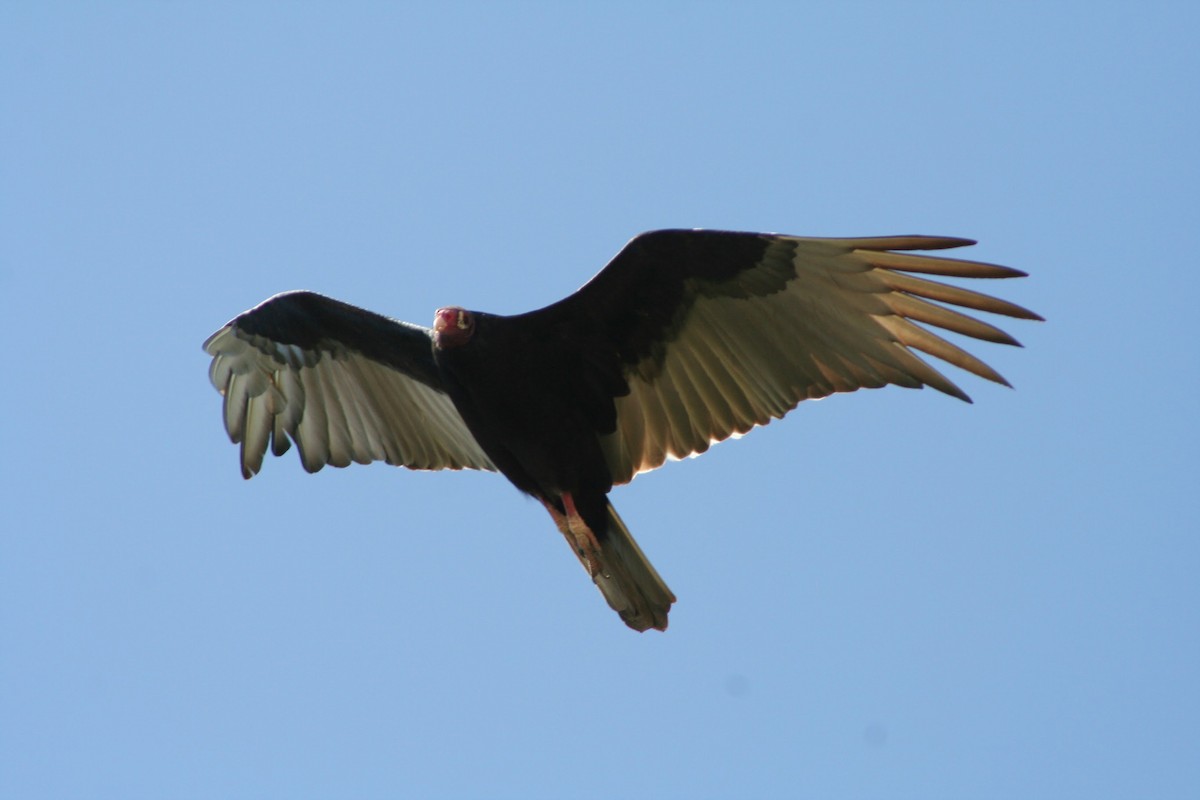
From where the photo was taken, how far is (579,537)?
6703 mm

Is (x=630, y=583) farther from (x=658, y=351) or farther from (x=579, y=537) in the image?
(x=658, y=351)

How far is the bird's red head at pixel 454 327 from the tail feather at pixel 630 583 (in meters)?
1.07

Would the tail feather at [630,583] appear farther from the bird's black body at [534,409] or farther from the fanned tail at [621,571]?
the bird's black body at [534,409]

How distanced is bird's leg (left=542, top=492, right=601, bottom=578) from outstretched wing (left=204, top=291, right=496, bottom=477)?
34.2 inches

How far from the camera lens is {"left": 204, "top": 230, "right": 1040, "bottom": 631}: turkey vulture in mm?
6262

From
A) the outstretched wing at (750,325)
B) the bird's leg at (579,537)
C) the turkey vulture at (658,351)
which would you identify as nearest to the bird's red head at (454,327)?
the turkey vulture at (658,351)

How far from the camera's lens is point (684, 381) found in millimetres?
6770

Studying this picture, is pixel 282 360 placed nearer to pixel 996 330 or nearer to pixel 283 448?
pixel 283 448

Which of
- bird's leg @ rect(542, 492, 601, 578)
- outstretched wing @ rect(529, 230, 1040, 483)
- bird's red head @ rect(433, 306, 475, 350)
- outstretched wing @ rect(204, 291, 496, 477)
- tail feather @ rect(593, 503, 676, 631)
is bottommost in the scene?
tail feather @ rect(593, 503, 676, 631)

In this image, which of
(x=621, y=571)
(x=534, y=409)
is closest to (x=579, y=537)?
(x=621, y=571)

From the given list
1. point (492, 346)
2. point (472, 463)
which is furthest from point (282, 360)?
point (492, 346)

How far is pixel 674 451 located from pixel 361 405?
168 centimetres

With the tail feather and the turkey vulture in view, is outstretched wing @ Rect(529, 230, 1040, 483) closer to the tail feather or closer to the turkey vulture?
the turkey vulture

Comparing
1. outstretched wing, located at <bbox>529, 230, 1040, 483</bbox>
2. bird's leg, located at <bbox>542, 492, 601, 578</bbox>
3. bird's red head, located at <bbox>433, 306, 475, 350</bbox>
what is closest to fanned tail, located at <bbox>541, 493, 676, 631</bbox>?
bird's leg, located at <bbox>542, 492, 601, 578</bbox>
